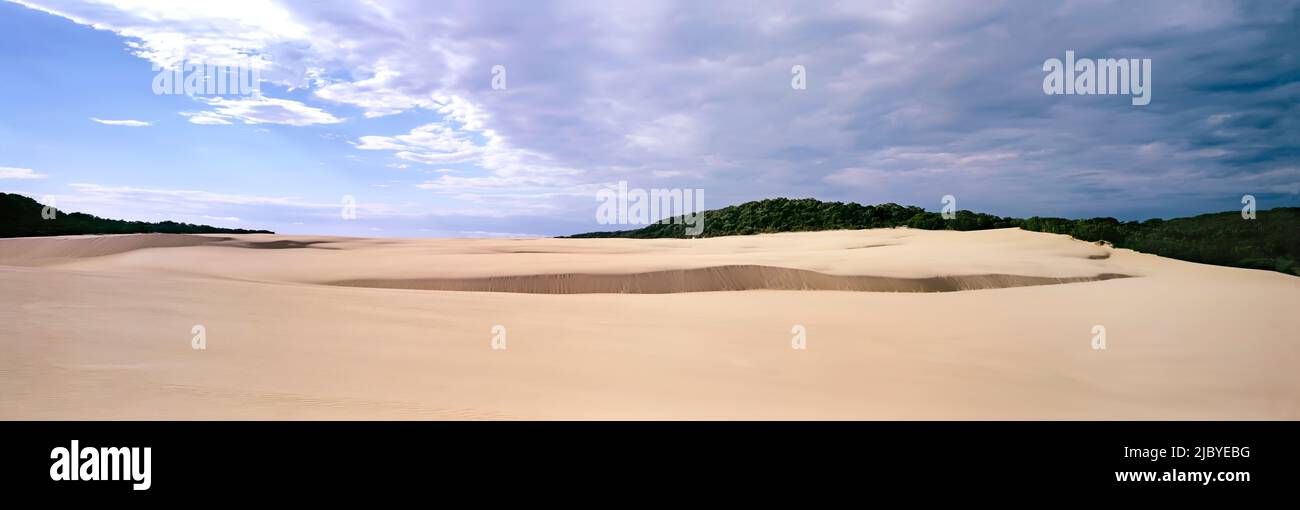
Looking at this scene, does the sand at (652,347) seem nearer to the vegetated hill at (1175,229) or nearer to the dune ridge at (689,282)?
the dune ridge at (689,282)

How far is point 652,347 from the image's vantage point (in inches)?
257

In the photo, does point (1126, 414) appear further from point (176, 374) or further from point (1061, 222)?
point (1061, 222)

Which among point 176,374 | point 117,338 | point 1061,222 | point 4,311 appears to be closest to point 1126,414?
point 176,374

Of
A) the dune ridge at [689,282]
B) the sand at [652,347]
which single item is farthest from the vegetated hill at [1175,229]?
the dune ridge at [689,282]

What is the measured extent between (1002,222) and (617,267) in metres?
33.0

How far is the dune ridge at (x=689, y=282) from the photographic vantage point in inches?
513

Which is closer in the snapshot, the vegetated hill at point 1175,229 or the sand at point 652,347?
the sand at point 652,347

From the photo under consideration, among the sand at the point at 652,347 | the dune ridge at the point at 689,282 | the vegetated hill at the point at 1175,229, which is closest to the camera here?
the sand at the point at 652,347

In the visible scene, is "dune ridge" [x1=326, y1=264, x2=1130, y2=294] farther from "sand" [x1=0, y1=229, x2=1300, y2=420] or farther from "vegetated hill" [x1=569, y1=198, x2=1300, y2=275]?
"vegetated hill" [x1=569, y1=198, x2=1300, y2=275]

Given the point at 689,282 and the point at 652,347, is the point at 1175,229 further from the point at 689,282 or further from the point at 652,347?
the point at 652,347

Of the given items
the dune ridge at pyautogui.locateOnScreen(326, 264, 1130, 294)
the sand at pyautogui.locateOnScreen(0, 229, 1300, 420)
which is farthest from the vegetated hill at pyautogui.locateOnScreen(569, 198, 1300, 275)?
the dune ridge at pyautogui.locateOnScreen(326, 264, 1130, 294)

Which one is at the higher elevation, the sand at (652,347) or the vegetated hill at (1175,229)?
the vegetated hill at (1175,229)

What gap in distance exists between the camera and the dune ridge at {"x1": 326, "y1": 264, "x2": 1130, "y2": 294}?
13.0m

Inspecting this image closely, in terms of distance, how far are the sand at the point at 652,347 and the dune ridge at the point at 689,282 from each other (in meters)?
0.05
